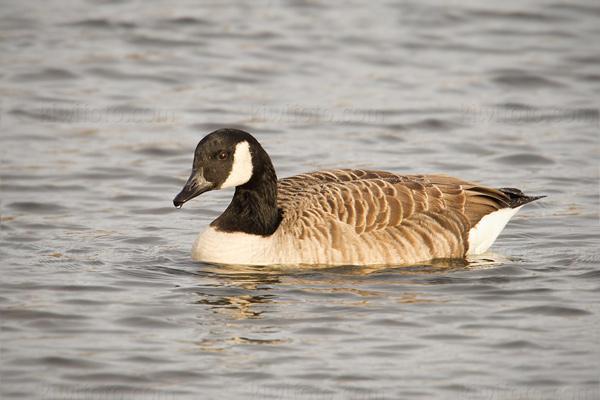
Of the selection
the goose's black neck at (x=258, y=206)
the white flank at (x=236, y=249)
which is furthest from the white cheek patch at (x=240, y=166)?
the white flank at (x=236, y=249)

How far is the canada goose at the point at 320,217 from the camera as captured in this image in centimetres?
1105

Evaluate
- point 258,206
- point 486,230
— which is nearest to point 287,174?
point 258,206

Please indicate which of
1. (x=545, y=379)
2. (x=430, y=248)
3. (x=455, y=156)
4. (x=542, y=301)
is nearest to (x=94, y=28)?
(x=455, y=156)

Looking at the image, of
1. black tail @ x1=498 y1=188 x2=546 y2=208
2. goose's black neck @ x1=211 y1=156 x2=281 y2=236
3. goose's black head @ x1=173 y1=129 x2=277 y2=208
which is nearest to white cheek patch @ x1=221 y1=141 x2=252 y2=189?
goose's black head @ x1=173 y1=129 x2=277 y2=208

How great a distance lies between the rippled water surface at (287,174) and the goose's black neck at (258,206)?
551 mm

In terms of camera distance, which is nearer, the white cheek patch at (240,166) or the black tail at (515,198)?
the white cheek patch at (240,166)

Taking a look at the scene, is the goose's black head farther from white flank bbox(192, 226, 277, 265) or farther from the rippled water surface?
the rippled water surface

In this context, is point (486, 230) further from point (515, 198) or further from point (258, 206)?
point (258, 206)

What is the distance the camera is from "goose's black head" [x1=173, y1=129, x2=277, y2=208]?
11.0 m

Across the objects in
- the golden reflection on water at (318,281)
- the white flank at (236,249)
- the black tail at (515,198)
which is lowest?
the golden reflection on water at (318,281)

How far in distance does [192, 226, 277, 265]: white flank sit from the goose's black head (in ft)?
2.12

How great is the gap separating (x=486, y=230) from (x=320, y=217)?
2311 mm

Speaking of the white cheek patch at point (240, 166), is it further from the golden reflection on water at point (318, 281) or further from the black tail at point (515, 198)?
the black tail at point (515, 198)

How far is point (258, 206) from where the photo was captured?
11273 mm
